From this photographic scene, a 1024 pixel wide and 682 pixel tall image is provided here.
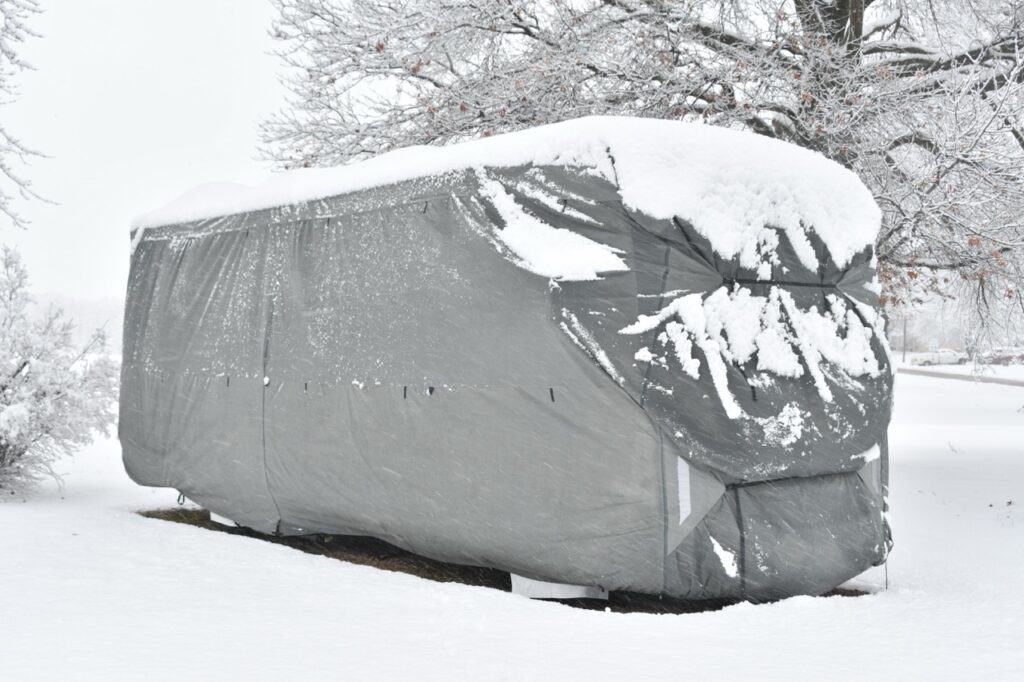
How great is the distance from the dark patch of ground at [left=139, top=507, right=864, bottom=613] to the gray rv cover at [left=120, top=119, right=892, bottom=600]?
25cm

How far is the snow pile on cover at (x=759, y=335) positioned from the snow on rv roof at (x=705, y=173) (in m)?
0.25

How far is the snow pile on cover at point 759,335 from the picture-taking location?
4.27 m

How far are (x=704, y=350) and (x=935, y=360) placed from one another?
158ft

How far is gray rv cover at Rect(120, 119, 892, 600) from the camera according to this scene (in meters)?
4.27

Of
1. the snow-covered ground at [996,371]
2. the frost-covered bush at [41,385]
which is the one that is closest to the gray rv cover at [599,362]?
the frost-covered bush at [41,385]

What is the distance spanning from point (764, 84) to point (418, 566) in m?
5.58

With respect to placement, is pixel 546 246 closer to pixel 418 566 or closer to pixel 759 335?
pixel 759 335

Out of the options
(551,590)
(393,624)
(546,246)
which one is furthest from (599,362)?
(393,624)

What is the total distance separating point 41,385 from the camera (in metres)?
7.83

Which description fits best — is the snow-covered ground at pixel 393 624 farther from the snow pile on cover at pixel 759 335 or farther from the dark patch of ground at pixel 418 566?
the snow pile on cover at pixel 759 335

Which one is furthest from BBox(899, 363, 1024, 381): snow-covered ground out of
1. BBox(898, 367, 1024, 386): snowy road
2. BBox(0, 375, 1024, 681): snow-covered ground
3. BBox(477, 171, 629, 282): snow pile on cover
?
BBox(477, 171, 629, 282): snow pile on cover

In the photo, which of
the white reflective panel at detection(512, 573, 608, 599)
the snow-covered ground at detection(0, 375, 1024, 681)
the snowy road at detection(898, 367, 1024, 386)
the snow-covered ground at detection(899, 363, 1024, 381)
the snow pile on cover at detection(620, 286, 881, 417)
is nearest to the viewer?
the snow-covered ground at detection(0, 375, 1024, 681)

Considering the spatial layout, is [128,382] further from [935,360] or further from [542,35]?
[935,360]

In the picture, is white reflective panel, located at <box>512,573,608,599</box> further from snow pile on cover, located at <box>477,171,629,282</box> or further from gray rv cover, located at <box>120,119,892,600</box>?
snow pile on cover, located at <box>477,171,629,282</box>
